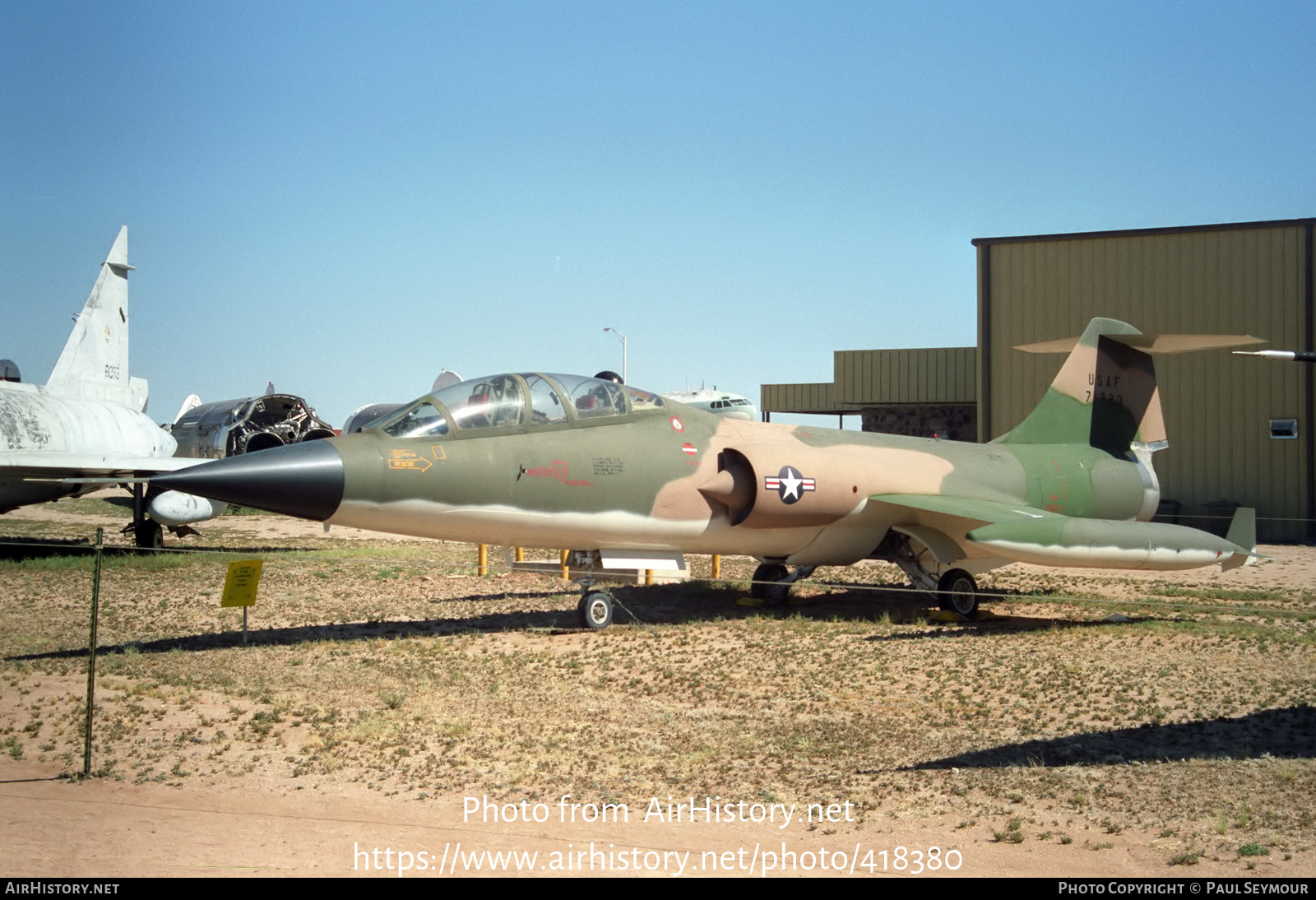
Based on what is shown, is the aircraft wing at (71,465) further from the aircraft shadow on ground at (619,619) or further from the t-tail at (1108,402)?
the t-tail at (1108,402)

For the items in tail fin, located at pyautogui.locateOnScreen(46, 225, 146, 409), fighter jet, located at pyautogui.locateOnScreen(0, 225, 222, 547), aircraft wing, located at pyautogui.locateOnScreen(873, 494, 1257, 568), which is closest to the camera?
aircraft wing, located at pyautogui.locateOnScreen(873, 494, 1257, 568)

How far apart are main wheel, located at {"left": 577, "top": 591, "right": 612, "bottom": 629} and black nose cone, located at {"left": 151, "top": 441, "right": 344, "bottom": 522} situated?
295 centimetres

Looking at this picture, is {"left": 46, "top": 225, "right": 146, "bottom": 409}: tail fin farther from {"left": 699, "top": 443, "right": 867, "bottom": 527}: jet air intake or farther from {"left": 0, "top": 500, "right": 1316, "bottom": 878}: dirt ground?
{"left": 699, "top": 443, "right": 867, "bottom": 527}: jet air intake

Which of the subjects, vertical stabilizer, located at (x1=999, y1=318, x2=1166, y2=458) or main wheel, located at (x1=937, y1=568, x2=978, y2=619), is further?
vertical stabilizer, located at (x1=999, y1=318, x2=1166, y2=458)

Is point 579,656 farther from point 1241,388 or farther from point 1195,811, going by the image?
point 1241,388

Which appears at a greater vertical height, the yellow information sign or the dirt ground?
the yellow information sign

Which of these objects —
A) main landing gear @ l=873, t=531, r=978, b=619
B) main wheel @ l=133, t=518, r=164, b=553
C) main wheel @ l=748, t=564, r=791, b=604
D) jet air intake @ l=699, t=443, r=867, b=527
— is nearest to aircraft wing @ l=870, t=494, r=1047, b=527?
main landing gear @ l=873, t=531, r=978, b=619

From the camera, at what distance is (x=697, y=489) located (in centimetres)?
1123

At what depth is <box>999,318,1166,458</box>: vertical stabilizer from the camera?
1496 centimetres

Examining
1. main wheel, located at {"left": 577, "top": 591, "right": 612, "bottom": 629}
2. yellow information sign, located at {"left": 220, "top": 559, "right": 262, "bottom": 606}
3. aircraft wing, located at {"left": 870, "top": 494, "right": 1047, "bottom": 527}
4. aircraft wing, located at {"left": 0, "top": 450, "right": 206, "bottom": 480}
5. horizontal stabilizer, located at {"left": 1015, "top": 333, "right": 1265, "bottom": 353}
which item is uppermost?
horizontal stabilizer, located at {"left": 1015, "top": 333, "right": 1265, "bottom": 353}

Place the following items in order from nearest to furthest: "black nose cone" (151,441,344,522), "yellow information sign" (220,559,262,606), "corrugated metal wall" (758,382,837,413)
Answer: "black nose cone" (151,441,344,522)
"yellow information sign" (220,559,262,606)
"corrugated metal wall" (758,382,837,413)

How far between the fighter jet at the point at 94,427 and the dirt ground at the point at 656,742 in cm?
392

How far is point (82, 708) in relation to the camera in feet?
24.4

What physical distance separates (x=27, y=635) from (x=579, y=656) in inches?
206
